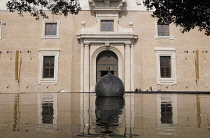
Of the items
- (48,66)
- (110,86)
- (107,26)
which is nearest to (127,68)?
(107,26)

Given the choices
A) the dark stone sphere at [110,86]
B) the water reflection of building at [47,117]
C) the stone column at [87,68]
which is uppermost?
the stone column at [87,68]

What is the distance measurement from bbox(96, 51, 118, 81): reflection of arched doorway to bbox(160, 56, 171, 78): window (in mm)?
4827

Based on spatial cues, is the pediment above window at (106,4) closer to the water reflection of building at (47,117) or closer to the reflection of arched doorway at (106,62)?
the reflection of arched doorway at (106,62)

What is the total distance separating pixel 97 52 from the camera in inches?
800

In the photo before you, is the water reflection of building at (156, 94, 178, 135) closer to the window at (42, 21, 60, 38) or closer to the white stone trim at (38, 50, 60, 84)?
the white stone trim at (38, 50, 60, 84)

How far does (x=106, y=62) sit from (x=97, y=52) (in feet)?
4.94

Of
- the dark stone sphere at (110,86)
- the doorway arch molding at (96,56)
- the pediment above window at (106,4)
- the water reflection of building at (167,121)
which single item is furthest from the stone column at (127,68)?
the water reflection of building at (167,121)

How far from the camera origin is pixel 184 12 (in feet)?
23.0

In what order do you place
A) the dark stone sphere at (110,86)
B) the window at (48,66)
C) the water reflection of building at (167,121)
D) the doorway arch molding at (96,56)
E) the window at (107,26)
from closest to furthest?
the water reflection of building at (167,121) < the dark stone sphere at (110,86) < the doorway arch molding at (96,56) < the window at (48,66) < the window at (107,26)

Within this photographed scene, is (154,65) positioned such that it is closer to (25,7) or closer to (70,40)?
(70,40)

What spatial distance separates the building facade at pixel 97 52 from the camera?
65.2 feet

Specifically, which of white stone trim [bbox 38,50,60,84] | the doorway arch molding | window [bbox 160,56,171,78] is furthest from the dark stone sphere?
window [bbox 160,56,171,78]

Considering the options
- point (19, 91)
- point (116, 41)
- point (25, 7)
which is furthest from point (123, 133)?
point (19, 91)

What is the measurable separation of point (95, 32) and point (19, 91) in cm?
976
